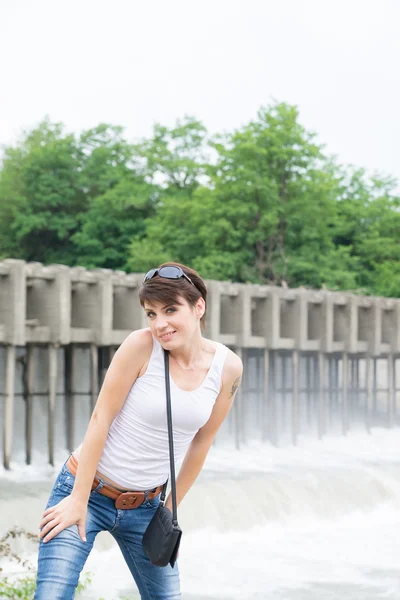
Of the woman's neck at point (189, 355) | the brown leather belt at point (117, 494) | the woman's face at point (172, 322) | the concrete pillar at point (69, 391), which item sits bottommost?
the concrete pillar at point (69, 391)

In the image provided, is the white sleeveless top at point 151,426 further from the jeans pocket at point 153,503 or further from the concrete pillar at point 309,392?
the concrete pillar at point 309,392

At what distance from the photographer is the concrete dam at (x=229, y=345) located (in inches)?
1003

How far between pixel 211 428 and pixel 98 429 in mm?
491

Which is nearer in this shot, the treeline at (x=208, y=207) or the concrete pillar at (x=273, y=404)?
the concrete pillar at (x=273, y=404)

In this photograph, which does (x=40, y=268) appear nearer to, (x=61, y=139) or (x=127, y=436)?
(x=127, y=436)

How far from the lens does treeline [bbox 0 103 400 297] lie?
159 feet

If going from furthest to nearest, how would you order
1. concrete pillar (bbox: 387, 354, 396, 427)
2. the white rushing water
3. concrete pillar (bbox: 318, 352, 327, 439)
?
concrete pillar (bbox: 387, 354, 396, 427) → concrete pillar (bbox: 318, 352, 327, 439) → the white rushing water

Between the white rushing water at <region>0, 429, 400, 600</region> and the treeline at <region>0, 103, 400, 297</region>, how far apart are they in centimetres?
2053

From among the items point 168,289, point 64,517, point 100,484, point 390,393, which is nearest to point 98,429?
point 100,484

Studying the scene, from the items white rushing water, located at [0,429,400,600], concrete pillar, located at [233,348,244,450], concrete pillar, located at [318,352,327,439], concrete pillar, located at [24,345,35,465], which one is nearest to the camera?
white rushing water, located at [0,429,400,600]

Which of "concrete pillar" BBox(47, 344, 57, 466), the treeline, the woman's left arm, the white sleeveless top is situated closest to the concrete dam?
"concrete pillar" BBox(47, 344, 57, 466)

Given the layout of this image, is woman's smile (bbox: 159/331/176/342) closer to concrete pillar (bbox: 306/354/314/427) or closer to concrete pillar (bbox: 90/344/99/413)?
concrete pillar (bbox: 90/344/99/413)

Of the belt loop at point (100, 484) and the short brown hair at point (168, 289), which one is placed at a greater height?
the short brown hair at point (168, 289)

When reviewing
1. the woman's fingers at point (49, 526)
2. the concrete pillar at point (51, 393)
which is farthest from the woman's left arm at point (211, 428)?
the concrete pillar at point (51, 393)
